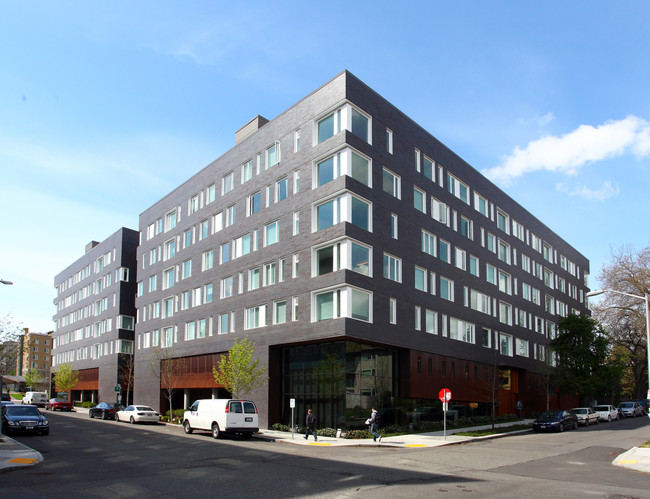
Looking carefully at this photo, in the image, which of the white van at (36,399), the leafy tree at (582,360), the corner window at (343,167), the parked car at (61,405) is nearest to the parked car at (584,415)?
the leafy tree at (582,360)

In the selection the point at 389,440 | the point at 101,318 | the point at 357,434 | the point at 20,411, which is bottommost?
the point at 389,440

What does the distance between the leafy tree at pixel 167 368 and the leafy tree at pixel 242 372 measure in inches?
424

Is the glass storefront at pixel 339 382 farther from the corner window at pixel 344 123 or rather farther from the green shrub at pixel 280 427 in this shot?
the corner window at pixel 344 123

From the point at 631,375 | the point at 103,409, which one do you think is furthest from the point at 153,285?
the point at 631,375

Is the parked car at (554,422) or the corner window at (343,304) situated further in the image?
the parked car at (554,422)

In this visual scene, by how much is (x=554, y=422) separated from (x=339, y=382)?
15163 millimetres

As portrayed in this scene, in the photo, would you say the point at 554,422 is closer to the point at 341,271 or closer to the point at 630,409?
the point at 341,271

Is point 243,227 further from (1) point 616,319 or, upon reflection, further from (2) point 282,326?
(1) point 616,319

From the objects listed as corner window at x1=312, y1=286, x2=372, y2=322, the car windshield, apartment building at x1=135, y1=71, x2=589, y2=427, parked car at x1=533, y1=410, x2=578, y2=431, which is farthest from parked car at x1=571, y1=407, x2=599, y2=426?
the car windshield

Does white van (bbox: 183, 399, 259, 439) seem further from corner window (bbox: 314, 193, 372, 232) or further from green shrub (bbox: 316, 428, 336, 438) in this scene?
corner window (bbox: 314, 193, 372, 232)

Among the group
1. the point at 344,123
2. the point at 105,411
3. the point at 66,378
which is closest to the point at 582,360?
the point at 344,123

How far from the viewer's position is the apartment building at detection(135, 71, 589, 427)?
34.7 meters

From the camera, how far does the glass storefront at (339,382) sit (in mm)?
33562

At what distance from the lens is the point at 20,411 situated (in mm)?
29875
